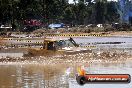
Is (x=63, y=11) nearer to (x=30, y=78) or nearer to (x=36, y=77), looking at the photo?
(x=36, y=77)

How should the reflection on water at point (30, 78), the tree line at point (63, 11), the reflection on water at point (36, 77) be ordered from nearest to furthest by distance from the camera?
the reflection on water at point (30, 78), the reflection on water at point (36, 77), the tree line at point (63, 11)

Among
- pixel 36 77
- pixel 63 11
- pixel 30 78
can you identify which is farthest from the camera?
pixel 63 11

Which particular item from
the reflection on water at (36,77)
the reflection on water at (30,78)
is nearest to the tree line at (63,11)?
the reflection on water at (36,77)

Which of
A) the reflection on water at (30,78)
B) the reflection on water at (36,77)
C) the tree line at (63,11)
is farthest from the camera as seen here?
the tree line at (63,11)

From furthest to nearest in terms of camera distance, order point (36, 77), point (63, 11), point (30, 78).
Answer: point (63, 11) → point (36, 77) → point (30, 78)

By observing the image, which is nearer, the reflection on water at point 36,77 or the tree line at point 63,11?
the reflection on water at point 36,77

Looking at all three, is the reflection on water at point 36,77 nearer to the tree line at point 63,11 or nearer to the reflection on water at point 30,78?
the reflection on water at point 30,78

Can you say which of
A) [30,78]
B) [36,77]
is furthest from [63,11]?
[30,78]

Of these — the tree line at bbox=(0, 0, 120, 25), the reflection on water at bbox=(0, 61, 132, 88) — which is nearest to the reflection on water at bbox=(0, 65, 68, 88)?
the reflection on water at bbox=(0, 61, 132, 88)

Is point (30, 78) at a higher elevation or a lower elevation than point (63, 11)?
higher

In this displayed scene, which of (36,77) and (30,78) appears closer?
(30,78)

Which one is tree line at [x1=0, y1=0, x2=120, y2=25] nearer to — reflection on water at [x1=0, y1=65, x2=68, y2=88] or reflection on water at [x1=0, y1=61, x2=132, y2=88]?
reflection on water at [x1=0, y1=61, x2=132, y2=88]

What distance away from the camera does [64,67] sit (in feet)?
90.6

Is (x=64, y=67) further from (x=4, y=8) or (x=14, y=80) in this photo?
(x=4, y=8)
